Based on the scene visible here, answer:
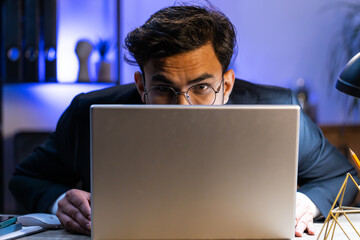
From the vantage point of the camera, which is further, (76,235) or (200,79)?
(200,79)

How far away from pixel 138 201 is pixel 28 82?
235 centimetres

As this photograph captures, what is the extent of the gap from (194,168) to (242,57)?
2.61 m

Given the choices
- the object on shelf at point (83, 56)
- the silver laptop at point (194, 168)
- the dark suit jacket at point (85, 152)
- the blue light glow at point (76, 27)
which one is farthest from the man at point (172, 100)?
the blue light glow at point (76, 27)

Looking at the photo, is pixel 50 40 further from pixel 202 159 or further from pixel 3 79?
pixel 202 159

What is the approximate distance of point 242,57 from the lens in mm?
3279

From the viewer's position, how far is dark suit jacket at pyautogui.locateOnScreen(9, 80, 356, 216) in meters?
1.54

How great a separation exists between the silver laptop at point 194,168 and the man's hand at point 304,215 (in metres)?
0.29

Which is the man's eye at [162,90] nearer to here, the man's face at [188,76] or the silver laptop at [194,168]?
the man's face at [188,76]

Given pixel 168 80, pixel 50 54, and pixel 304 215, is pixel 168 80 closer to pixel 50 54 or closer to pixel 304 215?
pixel 304 215

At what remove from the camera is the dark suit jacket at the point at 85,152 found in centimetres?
154

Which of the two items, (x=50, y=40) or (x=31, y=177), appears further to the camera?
(x=50, y=40)

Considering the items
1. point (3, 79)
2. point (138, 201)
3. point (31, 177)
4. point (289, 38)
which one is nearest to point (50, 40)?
point (3, 79)

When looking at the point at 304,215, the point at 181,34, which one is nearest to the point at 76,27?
the point at 181,34

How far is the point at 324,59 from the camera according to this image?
10.8 ft
